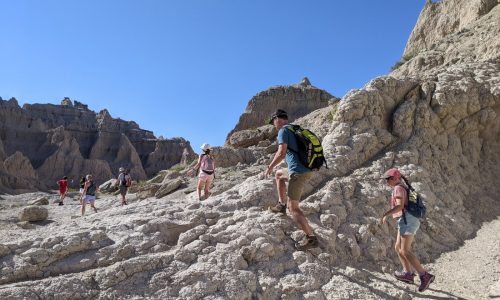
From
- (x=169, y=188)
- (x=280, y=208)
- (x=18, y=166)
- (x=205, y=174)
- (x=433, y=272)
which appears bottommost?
(x=433, y=272)

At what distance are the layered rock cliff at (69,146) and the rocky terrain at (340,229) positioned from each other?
3178 centimetres

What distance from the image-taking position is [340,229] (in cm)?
581

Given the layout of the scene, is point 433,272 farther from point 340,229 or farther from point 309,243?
point 309,243

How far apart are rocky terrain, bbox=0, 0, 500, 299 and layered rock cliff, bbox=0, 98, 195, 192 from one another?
104 feet

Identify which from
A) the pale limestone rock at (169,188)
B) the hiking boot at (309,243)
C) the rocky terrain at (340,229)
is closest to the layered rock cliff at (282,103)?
the pale limestone rock at (169,188)

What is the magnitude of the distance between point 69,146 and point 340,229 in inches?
2008

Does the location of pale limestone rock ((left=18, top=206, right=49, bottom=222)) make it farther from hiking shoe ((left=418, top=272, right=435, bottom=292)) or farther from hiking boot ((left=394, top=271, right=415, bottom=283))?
hiking shoe ((left=418, top=272, right=435, bottom=292))

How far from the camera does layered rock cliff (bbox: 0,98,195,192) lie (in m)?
41.8

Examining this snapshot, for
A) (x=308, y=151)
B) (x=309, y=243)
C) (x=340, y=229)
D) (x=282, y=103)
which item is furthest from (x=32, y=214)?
(x=282, y=103)

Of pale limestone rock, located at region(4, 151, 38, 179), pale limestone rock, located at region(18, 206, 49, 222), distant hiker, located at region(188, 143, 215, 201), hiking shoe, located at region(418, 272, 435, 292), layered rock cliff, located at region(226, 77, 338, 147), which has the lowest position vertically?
hiking shoe, located at region(418, 272, 435, 292)

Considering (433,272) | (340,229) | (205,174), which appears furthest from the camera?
(205,174)

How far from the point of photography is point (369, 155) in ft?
25.5

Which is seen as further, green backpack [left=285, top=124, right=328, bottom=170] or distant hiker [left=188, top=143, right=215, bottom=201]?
distant hiker [left=188, top=143, right=215, bottom=201]

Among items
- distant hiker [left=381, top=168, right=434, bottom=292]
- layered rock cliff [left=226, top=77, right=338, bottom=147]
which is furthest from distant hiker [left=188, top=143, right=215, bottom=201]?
layered rock cliff [left=226, top=77, right=338, bottom=147]
